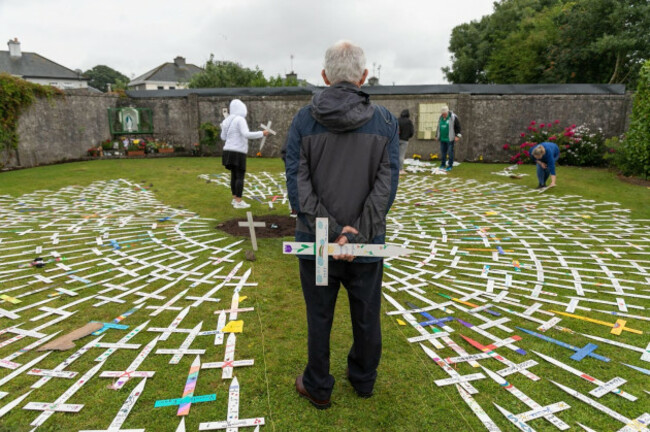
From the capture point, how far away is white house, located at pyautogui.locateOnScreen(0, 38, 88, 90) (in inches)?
2196

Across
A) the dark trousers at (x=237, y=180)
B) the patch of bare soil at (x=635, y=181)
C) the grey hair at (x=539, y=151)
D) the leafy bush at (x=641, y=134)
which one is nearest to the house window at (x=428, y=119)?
the leafy bush at (x=641, y=134)

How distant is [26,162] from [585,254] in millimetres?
17783

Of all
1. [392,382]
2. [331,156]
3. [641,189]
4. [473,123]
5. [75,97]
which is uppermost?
[75,97]

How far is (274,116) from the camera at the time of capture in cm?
1859

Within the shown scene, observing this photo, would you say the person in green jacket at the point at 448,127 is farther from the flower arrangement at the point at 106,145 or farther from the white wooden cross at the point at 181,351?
the flower arrangement at the point at 106,145

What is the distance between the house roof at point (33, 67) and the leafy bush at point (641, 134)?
69366 millimetres

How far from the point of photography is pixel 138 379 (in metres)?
3.02

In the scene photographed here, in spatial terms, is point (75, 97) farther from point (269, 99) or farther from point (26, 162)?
point (269, 99)

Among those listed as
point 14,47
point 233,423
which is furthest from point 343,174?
point 14,47

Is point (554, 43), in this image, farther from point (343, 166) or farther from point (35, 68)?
point (35, 68)

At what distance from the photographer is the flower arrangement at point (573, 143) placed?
14.6 meters

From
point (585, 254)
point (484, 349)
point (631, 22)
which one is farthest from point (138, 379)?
point (631, 22)

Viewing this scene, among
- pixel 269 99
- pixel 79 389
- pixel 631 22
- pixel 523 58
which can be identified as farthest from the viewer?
pixel 523 58

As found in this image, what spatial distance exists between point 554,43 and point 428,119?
24.1 meters
